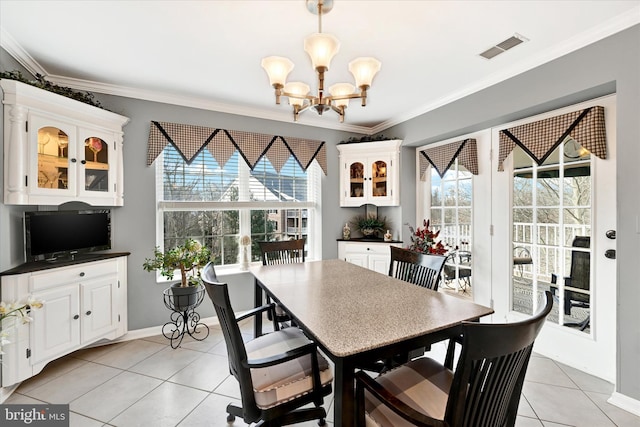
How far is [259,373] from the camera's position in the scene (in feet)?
4.70

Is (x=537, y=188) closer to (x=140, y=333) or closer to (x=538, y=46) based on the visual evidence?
(x=538, y=46)

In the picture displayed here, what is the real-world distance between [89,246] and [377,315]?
108 inches

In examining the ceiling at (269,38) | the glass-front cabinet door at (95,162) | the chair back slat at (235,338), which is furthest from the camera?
the glass-front cabinet door at (95,162)

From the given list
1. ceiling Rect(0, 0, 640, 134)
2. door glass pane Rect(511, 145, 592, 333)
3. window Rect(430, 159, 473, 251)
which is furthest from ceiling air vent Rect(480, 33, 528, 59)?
window Rect(430, 159, 473, 251)

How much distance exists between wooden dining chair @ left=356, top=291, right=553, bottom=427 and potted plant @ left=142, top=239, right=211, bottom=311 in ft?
7.13

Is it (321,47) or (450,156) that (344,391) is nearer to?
(321,47)

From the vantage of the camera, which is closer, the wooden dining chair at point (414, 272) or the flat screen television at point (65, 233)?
the wooden dining chair at point (414, 272)

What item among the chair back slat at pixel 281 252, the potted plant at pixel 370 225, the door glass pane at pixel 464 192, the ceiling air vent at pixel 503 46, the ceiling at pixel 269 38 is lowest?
the chair back slat at pixel 281 252

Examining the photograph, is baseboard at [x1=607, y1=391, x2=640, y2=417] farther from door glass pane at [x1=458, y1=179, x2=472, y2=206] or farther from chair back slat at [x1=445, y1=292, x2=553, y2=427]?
door glass pane at [x1=458, y1=179, x2=472, y2=206]

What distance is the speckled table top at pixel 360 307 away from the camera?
1.16m

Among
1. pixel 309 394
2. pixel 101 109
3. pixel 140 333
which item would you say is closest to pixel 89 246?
pixel 140 333

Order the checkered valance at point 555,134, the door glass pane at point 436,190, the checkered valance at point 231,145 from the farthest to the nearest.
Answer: the door glass pane at point 436,190
the checkered valance at point 231,145
the checkered valance at point 555,134

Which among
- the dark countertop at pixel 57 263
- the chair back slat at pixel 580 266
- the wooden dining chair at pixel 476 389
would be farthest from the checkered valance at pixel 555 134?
the dark countertop at pixel 57 263

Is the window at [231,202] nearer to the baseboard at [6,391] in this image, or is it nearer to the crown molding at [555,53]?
the baseboard at [6,391]
